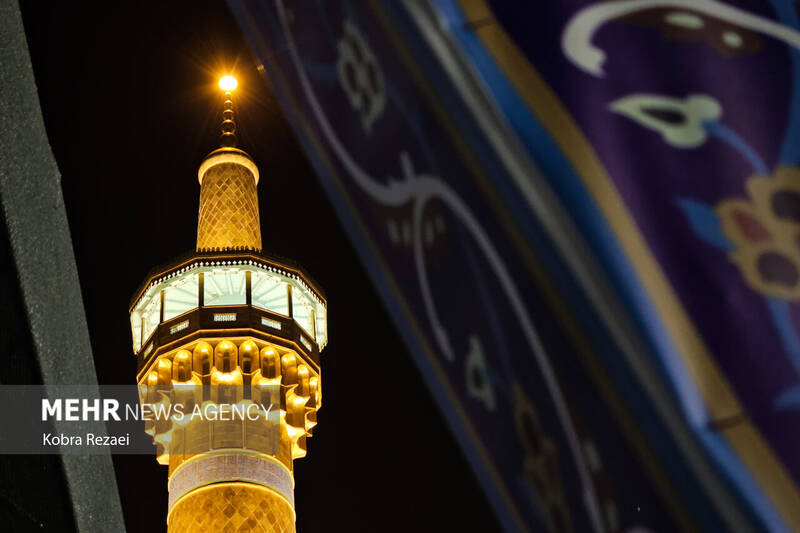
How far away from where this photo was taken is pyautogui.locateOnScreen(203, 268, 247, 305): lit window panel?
1988 centimetres

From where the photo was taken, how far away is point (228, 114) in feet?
76.1

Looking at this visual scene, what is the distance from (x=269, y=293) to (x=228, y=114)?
4.61 metres

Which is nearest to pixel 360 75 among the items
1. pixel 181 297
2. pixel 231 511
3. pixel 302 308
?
pixel 231 511

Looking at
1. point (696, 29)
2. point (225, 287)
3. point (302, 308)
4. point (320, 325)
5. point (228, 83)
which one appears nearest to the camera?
point (696, 29)

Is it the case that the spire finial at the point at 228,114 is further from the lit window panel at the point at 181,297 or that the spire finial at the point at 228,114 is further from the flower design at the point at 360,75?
the flower design at the point at 360,75

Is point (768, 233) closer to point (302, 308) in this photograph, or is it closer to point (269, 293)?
point (269, 293)

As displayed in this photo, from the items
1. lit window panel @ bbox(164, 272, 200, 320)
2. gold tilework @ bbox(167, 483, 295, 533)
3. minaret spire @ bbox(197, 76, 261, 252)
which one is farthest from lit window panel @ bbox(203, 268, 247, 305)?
gold tilework @ bbox(167, 483, 295, 533)

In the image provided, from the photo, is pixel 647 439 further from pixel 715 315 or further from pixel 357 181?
pixel 357 181

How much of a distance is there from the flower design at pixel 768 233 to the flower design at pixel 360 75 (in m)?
0.55

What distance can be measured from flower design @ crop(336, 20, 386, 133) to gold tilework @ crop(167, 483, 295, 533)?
647 inches

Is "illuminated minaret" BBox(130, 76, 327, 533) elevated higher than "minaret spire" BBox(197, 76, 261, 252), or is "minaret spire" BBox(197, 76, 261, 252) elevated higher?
"minaret spire" BBox(197, 76, 261, 252)

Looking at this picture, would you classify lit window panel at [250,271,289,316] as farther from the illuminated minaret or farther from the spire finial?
the spire finial

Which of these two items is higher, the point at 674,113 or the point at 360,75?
the point at 360,75

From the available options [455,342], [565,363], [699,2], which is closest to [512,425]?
[455,342]
